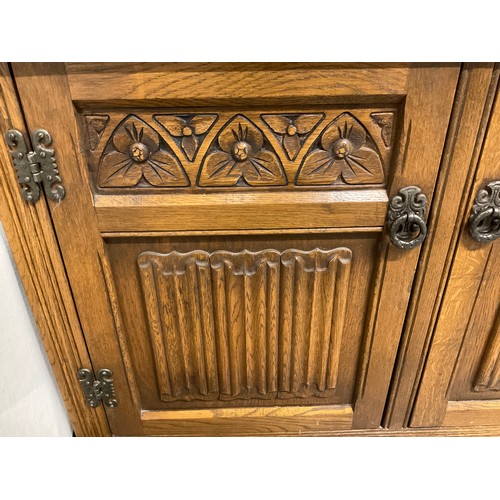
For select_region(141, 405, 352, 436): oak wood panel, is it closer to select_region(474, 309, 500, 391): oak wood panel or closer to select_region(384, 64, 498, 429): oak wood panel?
select_region(384, 64, 498, 429): oak wood panel

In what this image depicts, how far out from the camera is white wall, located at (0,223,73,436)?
2.32 ft

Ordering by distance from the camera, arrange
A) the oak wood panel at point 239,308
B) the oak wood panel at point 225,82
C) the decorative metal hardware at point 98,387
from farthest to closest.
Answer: the decorative metal hardware at point 98,387 → the oak wood panel at point 239,308 → the oak wood panel at point 225,82

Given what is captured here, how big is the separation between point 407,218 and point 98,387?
1.80 feet

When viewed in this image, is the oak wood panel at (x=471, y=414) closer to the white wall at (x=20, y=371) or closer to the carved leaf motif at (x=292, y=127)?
the carved leaf motif at (x=292, y=127)

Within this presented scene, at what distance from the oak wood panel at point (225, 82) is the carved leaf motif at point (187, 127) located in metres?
0.02

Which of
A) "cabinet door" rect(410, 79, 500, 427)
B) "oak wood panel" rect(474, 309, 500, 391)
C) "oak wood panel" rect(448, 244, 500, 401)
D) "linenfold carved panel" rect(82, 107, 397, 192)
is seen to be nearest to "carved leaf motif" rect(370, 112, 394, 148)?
"linenfold carved panel" rect(82, 107, 397, 192)

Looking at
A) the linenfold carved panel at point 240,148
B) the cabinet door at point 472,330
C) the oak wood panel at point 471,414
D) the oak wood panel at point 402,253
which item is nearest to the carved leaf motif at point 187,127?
the linenfold carved panel at point 240,148

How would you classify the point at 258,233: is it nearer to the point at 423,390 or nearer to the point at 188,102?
the point at 188,102

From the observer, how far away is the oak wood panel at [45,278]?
590 millimetres

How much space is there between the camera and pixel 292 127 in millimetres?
585

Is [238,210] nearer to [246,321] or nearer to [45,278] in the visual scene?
[246,321]

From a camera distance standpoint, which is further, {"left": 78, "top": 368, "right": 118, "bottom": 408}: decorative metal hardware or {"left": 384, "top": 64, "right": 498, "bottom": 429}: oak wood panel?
{"left": 78, "top": 368, "right": 118, "bottom": 408}: decorative metal hardware

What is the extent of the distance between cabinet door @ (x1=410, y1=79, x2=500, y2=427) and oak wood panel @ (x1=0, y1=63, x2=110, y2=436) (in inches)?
21.6
